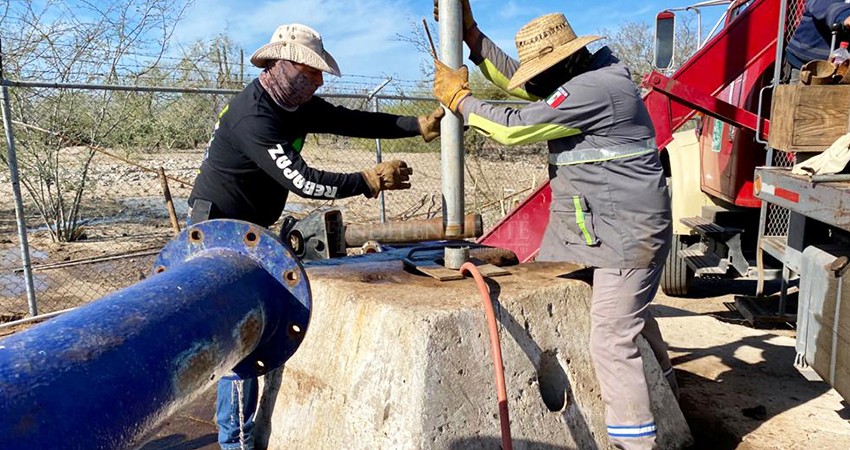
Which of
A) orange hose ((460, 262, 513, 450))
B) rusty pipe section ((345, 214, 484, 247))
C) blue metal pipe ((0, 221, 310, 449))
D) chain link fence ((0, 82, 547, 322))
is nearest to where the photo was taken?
blue metal pipe ((0, 221, 310, 449))

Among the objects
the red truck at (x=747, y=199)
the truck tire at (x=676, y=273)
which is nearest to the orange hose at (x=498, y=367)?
the red truck at (x=747, y=199)

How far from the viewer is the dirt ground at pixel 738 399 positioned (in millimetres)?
3461

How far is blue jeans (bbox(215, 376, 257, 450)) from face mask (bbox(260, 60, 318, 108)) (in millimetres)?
1361

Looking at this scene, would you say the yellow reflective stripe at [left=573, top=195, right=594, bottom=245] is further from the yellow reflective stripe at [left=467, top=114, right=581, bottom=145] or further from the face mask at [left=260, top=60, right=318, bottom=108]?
the face mask at [left=260, top=60, right=318, bottom=108]

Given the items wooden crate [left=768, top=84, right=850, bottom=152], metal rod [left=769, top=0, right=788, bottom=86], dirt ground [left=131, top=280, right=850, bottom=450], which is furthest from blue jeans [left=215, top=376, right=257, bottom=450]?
metal rod [left=769, top=0, right=788, bottom=86]

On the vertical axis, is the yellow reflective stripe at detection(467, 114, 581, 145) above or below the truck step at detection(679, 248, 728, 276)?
above

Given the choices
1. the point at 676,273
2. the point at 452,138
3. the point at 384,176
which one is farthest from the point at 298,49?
the point at 676,273

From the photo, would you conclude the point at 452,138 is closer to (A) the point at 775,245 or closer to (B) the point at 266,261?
(B) the point at 266,261

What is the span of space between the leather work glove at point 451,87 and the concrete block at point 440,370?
0.86 metres

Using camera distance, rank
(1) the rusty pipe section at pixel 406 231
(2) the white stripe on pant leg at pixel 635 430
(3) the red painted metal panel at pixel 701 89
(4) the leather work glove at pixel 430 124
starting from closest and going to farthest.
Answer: (2) the white stripe on pant leg at pixel 635 430 → (4) the leather work glove at pixel 430 124 → (1) the rusty pipe section at pixel 406 231 → (3) the red painted metal panel at pixel 701 89

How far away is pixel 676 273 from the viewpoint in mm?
6520

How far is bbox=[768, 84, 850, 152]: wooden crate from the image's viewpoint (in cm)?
370

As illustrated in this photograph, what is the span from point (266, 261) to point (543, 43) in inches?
72.5

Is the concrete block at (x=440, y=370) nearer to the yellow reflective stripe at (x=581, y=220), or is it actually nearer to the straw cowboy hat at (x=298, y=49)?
the yellow reflective stripe at (x=581, y=220)
